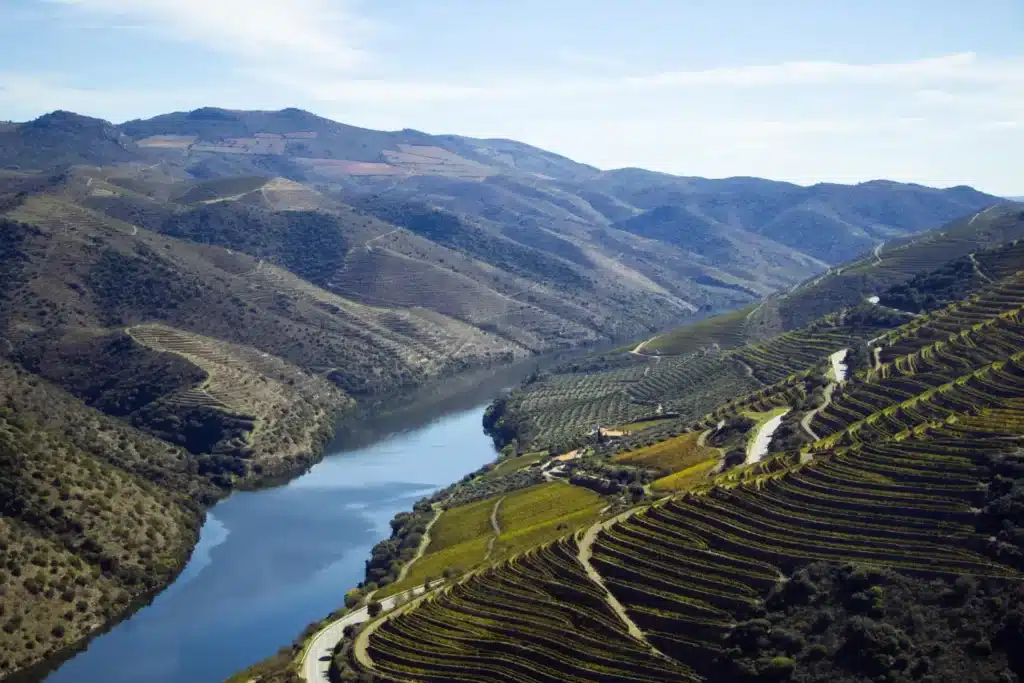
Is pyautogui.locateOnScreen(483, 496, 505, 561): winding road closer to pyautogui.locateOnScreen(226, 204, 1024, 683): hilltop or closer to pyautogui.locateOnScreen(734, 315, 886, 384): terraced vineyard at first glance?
pyautogui.locateOnScreen(226, 204, 1024, 683): hilltop

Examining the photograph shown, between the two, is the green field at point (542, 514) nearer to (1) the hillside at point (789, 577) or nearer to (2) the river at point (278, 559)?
(1) the hillside at point (789, 577)

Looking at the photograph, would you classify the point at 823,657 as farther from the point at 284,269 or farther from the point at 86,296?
the point at 284,269

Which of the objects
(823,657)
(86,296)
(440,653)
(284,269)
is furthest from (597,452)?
(284,269)

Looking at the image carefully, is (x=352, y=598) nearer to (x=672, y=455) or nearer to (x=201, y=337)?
(x=672, y=455)

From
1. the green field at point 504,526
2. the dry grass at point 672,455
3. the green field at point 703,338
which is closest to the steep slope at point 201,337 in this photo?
the green field at point 703,338

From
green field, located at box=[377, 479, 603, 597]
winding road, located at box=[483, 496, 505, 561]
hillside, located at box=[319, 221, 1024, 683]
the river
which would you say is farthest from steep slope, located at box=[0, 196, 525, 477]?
hillside, located at box=[319, 221, 1024, 683]
